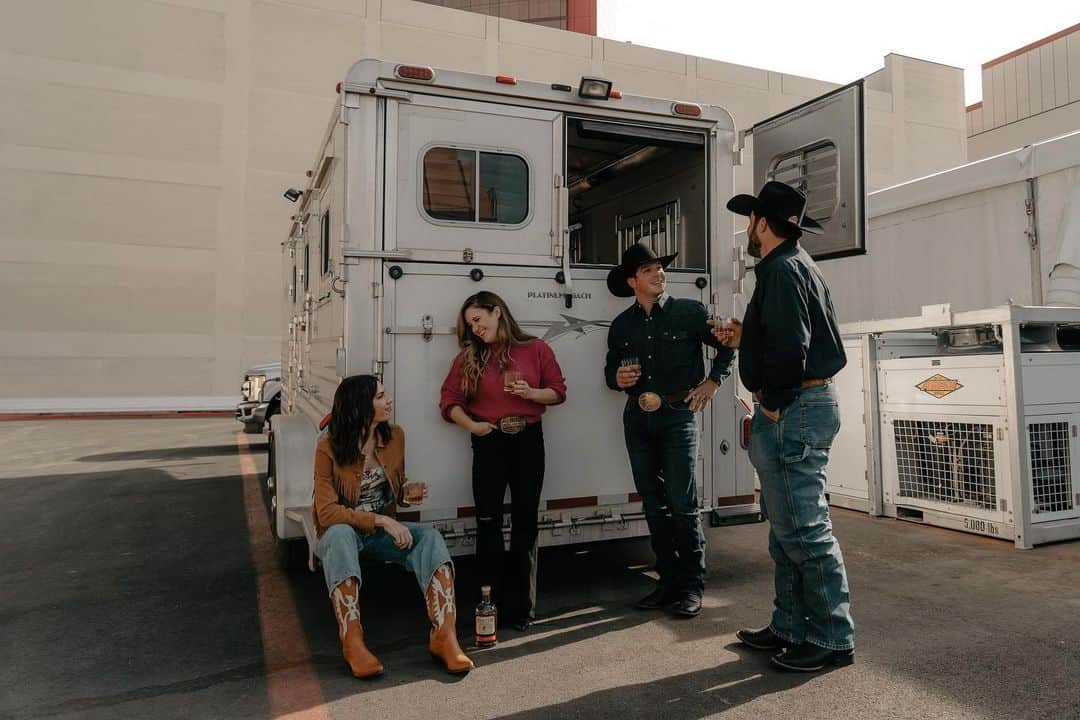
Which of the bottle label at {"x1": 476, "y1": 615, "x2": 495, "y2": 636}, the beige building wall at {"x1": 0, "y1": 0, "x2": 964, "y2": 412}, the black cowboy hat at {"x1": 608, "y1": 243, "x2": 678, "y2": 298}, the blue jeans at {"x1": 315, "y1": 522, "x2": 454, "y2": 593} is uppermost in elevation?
the beige building wall at {"x1": 0, "y1": 0, "x2": 964, "y2": 412}

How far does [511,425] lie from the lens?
3732 mm

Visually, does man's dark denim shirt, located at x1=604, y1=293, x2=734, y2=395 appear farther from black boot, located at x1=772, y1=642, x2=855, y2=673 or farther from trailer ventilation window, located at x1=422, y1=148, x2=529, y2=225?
black boot, located at x1=772, y1=642, x2=855, y2=673

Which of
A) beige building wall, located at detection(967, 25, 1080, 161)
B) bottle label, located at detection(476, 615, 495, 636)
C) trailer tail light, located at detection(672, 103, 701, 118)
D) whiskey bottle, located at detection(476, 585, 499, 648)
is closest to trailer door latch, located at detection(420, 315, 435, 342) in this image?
whiskey bottle, located at detection(476, 585, 499, 648)

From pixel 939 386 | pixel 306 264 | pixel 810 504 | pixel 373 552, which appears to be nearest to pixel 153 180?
pixel 306 264

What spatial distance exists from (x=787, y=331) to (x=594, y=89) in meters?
2.05

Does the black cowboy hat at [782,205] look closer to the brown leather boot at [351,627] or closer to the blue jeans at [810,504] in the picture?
the blue jeans at [810,504]

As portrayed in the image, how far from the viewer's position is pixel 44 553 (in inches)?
217

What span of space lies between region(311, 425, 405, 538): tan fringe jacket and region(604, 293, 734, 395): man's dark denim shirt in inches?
51.0

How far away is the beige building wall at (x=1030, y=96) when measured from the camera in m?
23.4

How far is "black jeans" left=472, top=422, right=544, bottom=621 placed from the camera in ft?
12.2

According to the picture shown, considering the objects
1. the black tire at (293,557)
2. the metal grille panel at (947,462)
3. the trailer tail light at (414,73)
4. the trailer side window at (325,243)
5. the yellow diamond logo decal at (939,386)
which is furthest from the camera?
the yellow diamond logo decal at (939,386)

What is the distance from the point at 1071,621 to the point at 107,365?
20.0 m

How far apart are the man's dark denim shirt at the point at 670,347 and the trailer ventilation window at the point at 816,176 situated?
1214mm

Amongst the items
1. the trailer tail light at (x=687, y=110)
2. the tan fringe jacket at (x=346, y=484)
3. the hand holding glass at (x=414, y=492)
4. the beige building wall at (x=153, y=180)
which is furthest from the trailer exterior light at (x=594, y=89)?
the beige building wall at (x=153, y=180)
